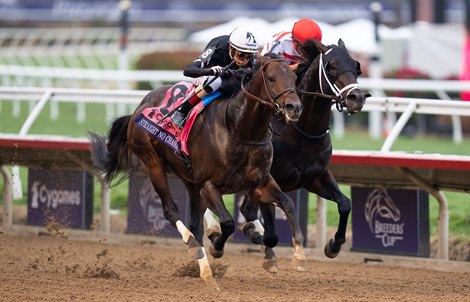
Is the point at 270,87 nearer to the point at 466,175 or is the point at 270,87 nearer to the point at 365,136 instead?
the point at 466,175

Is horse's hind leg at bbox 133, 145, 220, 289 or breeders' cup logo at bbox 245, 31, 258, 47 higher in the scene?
breeders' cup logo at bbox 245, 31, 258, 47

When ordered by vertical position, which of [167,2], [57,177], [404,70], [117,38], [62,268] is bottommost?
[62,268]

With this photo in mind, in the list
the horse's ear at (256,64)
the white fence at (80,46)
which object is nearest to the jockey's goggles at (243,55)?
the horse's ear at (256,64)

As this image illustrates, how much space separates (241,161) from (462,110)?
7.71 ft

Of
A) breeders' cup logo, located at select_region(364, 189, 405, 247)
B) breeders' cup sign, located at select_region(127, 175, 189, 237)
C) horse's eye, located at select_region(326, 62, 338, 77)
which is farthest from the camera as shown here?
breeders' cup sign, located at select_region(127, 175, 189, 237)

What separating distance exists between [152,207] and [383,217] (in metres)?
2.21

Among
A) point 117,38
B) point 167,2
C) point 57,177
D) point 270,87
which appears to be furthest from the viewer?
point 167,2

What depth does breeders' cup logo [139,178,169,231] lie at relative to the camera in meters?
9.71

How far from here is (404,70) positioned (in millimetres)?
20703

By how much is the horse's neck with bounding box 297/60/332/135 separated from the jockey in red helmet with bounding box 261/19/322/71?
168 mm

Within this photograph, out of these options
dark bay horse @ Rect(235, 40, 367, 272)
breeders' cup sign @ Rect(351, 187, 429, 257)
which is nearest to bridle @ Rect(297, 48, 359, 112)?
dark bay horse @ Rect(235, 40, 367, 272)

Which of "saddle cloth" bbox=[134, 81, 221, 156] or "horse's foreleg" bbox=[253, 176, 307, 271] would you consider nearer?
"horse's foreleg" bbox=[253, 176, 307, 271]

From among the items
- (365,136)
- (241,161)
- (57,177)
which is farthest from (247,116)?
(365,136)

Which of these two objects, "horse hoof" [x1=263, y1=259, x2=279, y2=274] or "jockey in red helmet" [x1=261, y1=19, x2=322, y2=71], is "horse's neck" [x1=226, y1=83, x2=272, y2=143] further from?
"horse hoof" [x1=263, y1=259, x2=279, y2=274]
